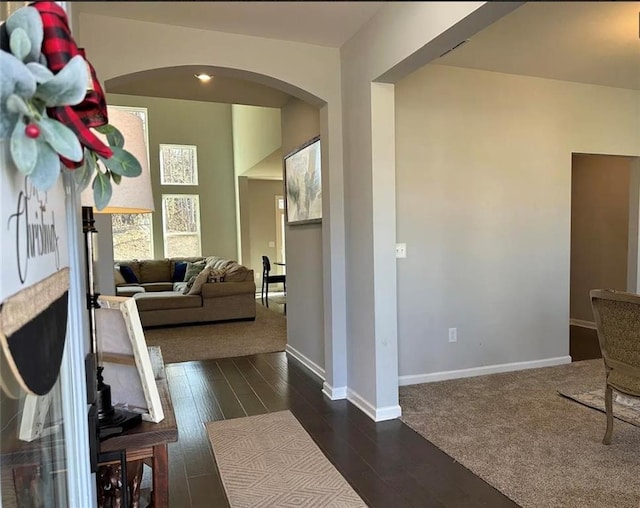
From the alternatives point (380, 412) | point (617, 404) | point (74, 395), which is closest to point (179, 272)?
point (380, 412)

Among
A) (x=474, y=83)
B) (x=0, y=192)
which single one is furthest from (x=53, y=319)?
(x=474, y=83)

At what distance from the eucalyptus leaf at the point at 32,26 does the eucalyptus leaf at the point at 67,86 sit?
4 cm

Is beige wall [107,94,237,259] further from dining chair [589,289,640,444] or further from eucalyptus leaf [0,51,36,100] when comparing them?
eucalyptus leaf [0,51,36,100]

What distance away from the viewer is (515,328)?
3688 millimetres

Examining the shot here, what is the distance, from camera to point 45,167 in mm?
497

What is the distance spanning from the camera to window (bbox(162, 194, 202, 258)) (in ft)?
30.1

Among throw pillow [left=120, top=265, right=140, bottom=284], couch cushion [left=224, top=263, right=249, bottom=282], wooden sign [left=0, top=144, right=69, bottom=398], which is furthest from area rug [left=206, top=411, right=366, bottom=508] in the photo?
throw pillow [left=120, top=265, right=140, bottom=284]

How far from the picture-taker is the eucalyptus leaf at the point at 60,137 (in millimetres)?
486

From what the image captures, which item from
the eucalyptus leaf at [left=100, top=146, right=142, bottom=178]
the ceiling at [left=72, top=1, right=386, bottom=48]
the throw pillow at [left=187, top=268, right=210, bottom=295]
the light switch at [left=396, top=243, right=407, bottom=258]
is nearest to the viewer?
the ceiling at [left=72, top=1, right=386, bottom=48]

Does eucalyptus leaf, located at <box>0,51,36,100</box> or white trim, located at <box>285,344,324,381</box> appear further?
white trim, located at <box>285,344,324,381</box>

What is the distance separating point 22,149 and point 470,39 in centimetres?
287

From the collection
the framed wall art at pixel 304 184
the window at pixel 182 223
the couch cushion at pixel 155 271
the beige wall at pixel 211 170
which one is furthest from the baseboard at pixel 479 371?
the beige wall at pixel 211 170

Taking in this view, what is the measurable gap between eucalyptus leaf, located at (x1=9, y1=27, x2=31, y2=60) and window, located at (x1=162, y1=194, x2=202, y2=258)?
8827mm

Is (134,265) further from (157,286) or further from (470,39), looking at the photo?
(470,39)
